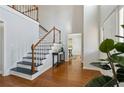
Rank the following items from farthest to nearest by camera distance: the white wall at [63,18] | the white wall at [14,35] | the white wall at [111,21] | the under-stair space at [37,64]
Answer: the white wall at [63,18] → the white wall at [14,35] → the under-stair space at [37,64] → the white wall at [111,21]

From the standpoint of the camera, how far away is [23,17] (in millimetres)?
5488

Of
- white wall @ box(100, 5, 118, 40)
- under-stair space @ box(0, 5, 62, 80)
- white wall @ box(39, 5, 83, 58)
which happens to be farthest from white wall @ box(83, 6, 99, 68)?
white wall @ box(100, 5, 118, 40)

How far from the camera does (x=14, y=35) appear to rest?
496 cm

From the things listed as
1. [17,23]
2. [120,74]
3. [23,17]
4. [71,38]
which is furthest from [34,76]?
[71,38]

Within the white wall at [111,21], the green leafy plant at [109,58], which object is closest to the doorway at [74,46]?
the white wall at [111,21]

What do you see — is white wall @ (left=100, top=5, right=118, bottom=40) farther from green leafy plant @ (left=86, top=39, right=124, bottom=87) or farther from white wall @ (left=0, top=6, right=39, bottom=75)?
white wall @ (left=0, top=6, right=39, bottom=75)

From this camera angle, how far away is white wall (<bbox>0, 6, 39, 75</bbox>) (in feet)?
14.8

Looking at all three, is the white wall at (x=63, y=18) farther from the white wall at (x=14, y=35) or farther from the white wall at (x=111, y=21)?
the white wall at (x=111, y=21)

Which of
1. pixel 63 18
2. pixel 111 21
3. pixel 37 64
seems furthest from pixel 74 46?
pixel 111 21

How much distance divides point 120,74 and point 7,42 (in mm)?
4195

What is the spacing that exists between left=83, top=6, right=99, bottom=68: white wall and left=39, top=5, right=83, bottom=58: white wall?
5.66ft

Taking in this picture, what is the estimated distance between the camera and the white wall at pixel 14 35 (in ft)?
14.8

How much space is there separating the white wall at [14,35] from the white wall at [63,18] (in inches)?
69.4
